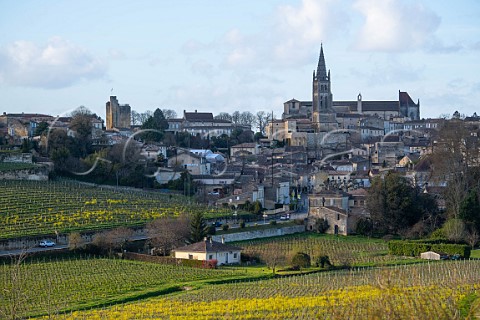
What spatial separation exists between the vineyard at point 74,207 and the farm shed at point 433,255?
12.4m

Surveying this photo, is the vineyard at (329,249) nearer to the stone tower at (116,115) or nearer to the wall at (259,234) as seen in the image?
the wall at (259,234)

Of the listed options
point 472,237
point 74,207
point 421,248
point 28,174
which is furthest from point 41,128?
point 472,237

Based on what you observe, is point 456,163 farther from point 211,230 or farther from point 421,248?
point 211,230

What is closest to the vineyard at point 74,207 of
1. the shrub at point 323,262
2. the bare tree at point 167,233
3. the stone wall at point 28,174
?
the stone wall at point 28,174

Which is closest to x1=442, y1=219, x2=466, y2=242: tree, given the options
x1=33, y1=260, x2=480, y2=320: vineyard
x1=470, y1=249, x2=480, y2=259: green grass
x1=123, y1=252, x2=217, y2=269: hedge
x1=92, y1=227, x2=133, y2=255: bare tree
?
x1=470, y1=249, x2=480, y2=259: green grass

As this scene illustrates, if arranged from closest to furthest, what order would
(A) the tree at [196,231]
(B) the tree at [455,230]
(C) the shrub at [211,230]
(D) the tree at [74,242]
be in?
1. (D) the tree at [74,242]
2. (A) the tree at [196,231]
3. (C) the shrub at [211,230]
4. (B) the tree at [455,230]

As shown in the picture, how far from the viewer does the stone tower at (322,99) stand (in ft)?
290

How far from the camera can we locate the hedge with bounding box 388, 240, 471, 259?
3869 cm

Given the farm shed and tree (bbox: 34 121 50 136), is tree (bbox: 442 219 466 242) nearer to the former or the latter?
the farm shed

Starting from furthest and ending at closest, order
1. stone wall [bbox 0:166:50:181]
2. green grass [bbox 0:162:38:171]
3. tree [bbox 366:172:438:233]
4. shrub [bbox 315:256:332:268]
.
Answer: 1. green grass [bbox 0:162:38:171]
2. stone wall [bbox 0:166:50:181]
3. tree [bbox 366:172:438:233]
4. shrub [bbox 315:256:332:268]

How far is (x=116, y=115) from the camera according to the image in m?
86.7

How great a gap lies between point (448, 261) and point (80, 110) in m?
49.9

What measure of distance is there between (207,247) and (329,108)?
55538 mm

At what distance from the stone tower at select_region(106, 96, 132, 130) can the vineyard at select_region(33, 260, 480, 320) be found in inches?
2158
